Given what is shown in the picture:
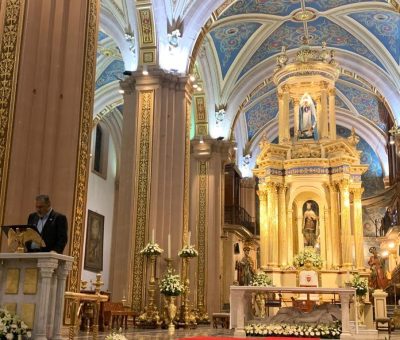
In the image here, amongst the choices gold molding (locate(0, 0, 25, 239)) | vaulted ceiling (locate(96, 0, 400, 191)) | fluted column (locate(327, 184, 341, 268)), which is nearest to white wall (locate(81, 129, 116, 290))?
vaulted ceiling (locate(96, 0, 400, 191))

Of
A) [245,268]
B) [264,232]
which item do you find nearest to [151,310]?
[264,232]

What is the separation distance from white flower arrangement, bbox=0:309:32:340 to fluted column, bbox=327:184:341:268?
12.0 m

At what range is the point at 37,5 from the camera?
7633mm

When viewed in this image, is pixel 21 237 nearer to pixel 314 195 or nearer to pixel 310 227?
pixel 310 227

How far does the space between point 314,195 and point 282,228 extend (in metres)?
1.42

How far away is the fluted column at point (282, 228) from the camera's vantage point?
642 inches

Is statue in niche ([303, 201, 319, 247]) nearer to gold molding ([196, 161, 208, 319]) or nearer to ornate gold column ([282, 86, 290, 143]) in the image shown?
ornate gold column ([282, 86, 290, 143])

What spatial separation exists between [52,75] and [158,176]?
5.93 meters

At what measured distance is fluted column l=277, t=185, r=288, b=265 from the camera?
16.3 metres

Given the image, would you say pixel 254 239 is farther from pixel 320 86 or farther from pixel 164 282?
pixel 164 282

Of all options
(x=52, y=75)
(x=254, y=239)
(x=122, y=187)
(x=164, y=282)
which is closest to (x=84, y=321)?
(x=164, y=282)

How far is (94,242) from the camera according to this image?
22.7 m

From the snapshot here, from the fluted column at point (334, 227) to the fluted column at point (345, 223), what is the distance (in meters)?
0.15

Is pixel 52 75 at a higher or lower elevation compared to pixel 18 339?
higher
